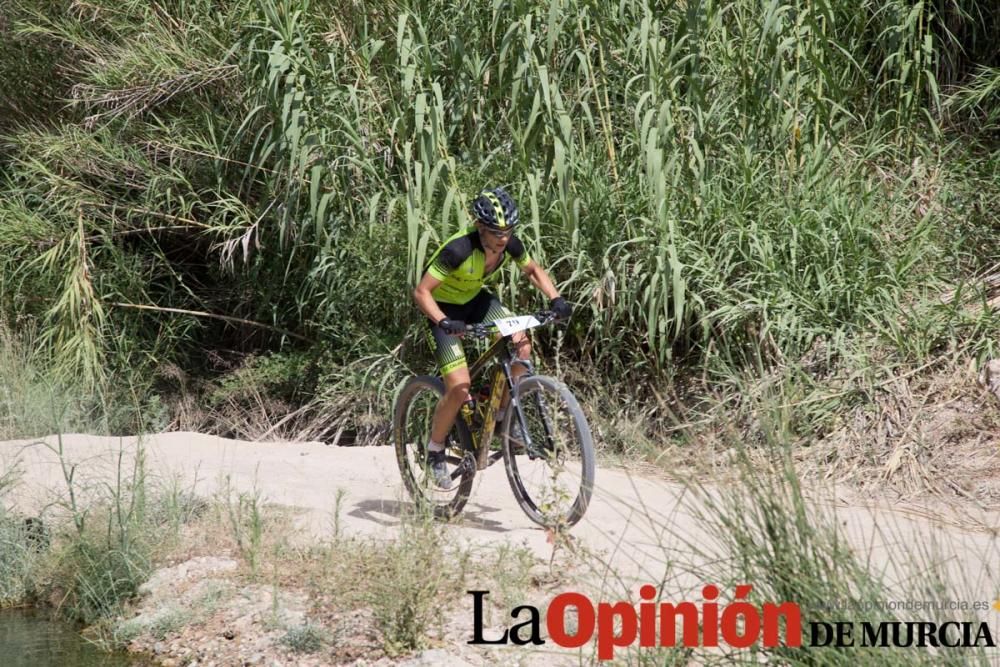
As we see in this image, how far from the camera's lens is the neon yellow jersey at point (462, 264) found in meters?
5.93

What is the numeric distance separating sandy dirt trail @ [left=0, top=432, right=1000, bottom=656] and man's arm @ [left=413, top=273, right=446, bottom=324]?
96 centimetres

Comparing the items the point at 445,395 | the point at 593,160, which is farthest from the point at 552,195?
the point at 445,395

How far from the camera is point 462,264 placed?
5969mm

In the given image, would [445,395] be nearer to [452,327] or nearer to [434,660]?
[452,327]

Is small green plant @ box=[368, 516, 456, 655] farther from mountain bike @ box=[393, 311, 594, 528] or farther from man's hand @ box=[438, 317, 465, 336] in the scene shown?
man's hand @ box=[438, 317, 465, 336]

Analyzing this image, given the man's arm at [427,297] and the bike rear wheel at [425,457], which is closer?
the man's arm at [427,297]

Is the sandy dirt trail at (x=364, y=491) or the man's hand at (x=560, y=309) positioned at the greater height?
the man's hand at (x=560, y=309)

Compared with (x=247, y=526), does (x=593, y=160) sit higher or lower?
higher

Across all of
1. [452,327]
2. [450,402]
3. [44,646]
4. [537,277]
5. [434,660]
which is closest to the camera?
[434,660]

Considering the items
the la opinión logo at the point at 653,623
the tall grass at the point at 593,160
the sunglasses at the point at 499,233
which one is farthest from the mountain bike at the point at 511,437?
the tall grass at the point at 593,160

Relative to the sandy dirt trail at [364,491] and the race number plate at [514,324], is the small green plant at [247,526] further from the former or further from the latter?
the race number plate at [514,324]

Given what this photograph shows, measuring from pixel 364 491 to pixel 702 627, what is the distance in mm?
3446

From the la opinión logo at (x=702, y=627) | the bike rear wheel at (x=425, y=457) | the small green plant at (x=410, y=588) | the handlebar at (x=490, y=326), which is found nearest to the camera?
the la opinión logo at (x=702, y=627)

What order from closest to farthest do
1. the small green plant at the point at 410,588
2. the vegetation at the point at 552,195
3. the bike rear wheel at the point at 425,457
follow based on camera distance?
the small green plant at the point at 410,588, the bike rear wheel at the point at 425,457, the vegetation at the point at 552,195
